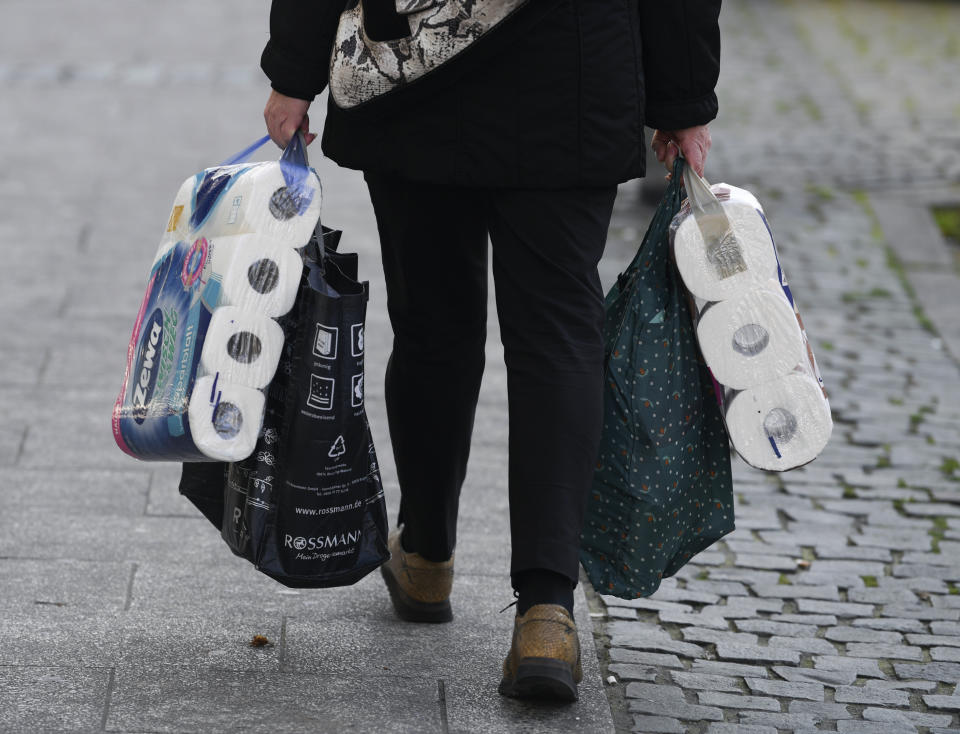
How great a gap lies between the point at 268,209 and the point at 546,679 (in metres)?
0.97

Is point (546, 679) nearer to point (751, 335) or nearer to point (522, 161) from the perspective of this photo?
point (751, 335)

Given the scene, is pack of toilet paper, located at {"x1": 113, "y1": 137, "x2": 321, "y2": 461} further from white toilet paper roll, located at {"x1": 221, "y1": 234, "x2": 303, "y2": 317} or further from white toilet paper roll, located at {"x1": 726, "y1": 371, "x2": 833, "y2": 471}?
white toilet paper roll, located at {"x1": 726, "y1": 371, "x2": 833, "y2": 471}

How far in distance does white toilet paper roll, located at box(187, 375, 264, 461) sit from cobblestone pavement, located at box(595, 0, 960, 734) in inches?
34.9

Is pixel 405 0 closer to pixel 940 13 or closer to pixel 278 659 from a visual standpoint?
pixel 278 659

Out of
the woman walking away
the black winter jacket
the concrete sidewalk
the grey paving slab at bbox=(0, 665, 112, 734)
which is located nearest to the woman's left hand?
the woman walking away

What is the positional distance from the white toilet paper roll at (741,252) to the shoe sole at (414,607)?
878 millimetres

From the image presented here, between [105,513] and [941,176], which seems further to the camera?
[941,176]

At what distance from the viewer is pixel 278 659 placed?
295 cm

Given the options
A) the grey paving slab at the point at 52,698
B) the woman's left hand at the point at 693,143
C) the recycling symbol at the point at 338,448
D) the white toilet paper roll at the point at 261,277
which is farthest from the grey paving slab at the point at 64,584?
the woman's left hand at the point at 693,143

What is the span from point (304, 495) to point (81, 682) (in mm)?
536

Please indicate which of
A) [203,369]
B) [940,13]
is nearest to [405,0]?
[203,369]

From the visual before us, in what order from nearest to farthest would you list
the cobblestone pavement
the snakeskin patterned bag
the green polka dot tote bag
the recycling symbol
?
the snakeskin patterned bag → the recycling symbol → the green polka dot tote bag → the cobblestone pavement

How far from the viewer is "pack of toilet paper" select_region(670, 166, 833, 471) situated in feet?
9.02

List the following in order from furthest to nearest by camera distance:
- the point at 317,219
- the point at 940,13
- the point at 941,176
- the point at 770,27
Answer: the point at 940,13
the point at 770,27
the point at 941,176
the point at 317,219
